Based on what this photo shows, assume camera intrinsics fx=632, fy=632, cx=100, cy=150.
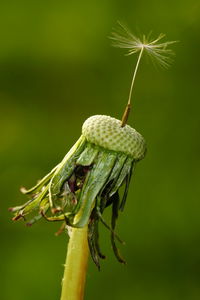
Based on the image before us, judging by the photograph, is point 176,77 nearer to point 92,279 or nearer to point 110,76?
point 110,76

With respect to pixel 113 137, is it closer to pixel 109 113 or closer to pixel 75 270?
pixel 75 270

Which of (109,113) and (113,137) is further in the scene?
(109,113)

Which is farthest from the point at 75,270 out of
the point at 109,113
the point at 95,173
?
the point at 109,113

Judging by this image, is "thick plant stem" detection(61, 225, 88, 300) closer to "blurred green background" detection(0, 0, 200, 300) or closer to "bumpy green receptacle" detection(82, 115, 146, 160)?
"bumpy green receptacle" detection(82, 115, 146, 160)

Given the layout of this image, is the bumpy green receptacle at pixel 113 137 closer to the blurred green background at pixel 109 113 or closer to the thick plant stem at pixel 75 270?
the thick plant stem at pixel 75 270

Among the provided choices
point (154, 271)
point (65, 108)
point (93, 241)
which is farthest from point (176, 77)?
point (93, 241)
